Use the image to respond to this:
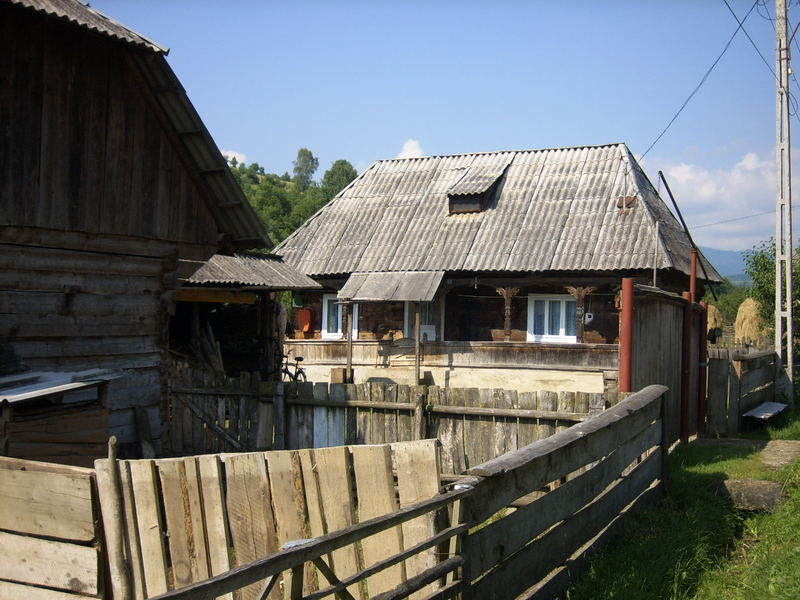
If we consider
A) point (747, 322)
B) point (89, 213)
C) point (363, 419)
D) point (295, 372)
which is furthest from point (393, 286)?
point (747, 322)

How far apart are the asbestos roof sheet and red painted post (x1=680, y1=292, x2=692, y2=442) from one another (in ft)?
35.2

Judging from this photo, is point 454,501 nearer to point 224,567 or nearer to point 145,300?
point 224,567

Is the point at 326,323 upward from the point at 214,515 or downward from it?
upward

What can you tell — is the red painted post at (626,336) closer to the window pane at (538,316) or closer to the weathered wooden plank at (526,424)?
the weathered wooden plank at (526,424)

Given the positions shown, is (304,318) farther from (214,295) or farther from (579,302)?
(579,302)

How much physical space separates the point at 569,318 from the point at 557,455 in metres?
17.9

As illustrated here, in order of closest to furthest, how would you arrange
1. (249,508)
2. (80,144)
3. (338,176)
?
(249,508), (80,144), (338,176)

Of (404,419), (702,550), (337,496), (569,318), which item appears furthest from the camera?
Answer: (569,318)

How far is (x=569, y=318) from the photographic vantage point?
2273cm

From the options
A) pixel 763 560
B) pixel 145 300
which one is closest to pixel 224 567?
pixel 763 560

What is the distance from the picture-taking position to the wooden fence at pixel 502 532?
3359mm

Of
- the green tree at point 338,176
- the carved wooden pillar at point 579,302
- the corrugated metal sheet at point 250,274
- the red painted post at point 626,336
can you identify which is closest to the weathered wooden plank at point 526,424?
the red painted post at point 626,336

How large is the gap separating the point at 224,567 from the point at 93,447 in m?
3.68

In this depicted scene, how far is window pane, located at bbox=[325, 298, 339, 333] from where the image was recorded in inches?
1022
